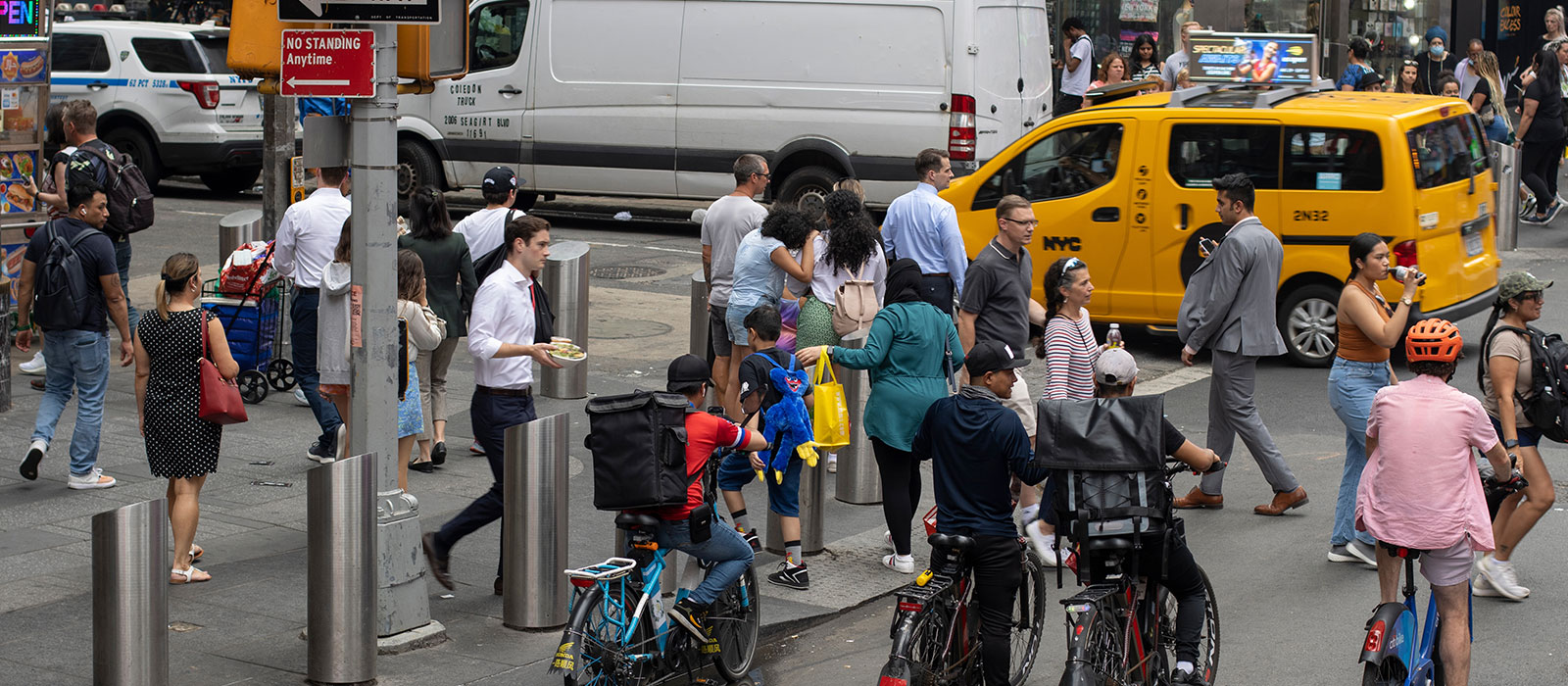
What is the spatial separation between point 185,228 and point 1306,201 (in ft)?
38.4

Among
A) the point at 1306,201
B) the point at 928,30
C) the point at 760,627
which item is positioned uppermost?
the point at 928,30

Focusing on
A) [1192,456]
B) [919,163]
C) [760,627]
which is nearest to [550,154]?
[919,163]

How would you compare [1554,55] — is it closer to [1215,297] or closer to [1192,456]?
[1215,297]

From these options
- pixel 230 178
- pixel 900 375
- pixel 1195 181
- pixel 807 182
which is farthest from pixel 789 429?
pixel 230 178

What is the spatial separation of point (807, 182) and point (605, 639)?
39.6 feet

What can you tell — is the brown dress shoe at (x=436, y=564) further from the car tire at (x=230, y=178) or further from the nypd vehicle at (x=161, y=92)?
the car tire at (x=230, y=178)

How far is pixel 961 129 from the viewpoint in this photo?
16891 mm

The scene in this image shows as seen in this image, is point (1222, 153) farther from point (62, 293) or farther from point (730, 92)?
point (62, 293)

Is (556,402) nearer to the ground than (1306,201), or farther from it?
nearer to the ground

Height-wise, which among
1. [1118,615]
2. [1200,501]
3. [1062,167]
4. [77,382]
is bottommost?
[1200,501]

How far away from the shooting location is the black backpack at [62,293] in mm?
8758

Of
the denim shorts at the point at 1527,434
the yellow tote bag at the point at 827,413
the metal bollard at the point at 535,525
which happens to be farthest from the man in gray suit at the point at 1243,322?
the metal bollard at the point at 535,525

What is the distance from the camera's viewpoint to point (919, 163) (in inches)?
408

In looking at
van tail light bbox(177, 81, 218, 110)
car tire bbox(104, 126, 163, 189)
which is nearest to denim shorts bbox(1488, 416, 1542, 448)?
van tail light bbox(177, 81, 218, 110)
